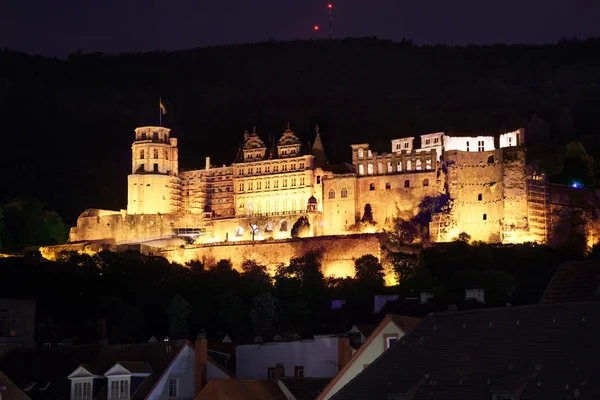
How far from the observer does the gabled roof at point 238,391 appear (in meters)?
46.0

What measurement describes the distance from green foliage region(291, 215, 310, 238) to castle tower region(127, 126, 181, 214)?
14.5 meters

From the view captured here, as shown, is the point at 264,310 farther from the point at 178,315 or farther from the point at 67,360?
the point at 67,360

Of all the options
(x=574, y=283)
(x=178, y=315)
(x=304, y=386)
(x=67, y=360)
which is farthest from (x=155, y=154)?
(x=574, y=283)

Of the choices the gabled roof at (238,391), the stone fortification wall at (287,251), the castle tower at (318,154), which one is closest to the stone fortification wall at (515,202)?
the stone fortification wall at (287,251)

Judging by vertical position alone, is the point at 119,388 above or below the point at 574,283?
below

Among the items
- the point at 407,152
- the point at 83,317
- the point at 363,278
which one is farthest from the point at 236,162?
the point at 83,317

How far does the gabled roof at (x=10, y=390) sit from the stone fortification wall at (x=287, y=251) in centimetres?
7859

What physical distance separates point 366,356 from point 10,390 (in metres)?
16.2

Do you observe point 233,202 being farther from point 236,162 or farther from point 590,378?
point 590,378

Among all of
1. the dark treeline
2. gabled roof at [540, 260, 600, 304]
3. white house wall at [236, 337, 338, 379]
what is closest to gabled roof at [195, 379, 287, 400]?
white house wall at [236, 337, 338, 379]

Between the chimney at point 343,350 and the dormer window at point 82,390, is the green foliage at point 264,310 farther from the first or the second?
the chimney at point 343,350

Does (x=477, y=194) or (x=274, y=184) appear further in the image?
(x=274, y=184)

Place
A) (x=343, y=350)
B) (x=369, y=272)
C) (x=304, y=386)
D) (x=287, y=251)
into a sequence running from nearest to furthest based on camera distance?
(x=304, y=386) → (x=343, y=350) → (x=369, y=272) → (x=287, y=251)

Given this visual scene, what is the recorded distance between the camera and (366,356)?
41062 millimetres
